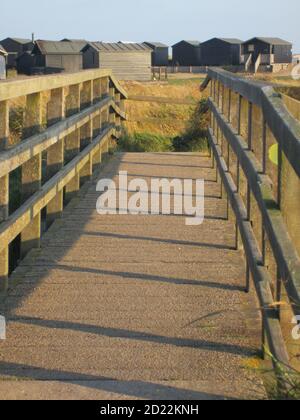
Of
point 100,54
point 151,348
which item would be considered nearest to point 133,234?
point 151,348

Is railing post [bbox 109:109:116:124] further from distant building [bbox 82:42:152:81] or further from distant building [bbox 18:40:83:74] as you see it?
distant building [bbox 82:42:152:81]

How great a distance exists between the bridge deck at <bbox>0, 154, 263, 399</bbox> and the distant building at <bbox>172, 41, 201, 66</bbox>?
229 feet

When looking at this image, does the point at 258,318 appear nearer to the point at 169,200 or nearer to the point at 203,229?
the point at 203,229

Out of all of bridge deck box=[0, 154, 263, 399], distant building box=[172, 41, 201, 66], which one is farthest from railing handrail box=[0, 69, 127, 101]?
distant building box=[172, 41, 201, 66]

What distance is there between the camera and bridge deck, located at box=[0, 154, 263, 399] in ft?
11.5

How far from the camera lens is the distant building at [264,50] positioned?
68.9m

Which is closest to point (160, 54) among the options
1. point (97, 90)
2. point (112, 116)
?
point (112, 116)

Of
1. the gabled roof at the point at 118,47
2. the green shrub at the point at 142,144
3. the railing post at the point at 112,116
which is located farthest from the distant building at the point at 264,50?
the railing post at the point at 112,116

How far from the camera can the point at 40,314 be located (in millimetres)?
4449

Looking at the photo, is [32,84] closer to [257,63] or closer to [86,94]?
[86,94]

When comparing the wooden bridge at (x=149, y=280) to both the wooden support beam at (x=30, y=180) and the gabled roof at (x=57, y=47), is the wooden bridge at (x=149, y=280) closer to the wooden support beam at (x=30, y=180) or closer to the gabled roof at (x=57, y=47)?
the wooden support beam at (x=30, y=180)

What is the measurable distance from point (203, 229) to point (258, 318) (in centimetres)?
239

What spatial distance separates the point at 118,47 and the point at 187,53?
649 inches

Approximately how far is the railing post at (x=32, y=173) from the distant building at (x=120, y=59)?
53559mm
